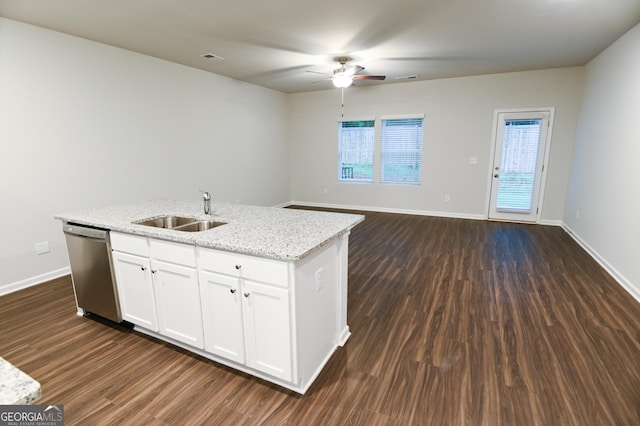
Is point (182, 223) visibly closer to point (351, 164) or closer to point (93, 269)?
point (93, 269)

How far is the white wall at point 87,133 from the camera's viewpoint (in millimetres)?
3221

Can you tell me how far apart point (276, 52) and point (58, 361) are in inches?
154

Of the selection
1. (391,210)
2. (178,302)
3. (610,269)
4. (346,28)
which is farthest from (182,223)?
(391,210)

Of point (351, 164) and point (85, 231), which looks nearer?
point (85, 231)

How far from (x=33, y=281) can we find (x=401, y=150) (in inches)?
242

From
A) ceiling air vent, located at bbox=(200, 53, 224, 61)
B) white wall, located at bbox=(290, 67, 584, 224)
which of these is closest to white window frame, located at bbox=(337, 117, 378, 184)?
white wall, located at bbox=(290, 67, 584, 224)

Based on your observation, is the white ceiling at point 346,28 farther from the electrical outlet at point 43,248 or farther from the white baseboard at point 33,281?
the white baseboard at point 33,281

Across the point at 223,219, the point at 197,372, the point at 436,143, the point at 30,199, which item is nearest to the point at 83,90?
the point at 30,199

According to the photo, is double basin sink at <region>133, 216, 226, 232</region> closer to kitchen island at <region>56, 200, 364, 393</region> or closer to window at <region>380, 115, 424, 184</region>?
kitchen island at <region>56, 200, 364, 393</region>

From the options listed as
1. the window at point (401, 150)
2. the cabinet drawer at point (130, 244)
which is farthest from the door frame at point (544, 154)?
the cabinet drawer at point (130, 244)

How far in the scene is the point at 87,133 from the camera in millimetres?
3768

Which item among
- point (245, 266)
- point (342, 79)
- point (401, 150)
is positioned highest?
point (342, 79)

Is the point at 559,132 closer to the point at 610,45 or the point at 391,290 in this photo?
the point at 610,45

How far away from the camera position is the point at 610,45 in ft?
13.4
